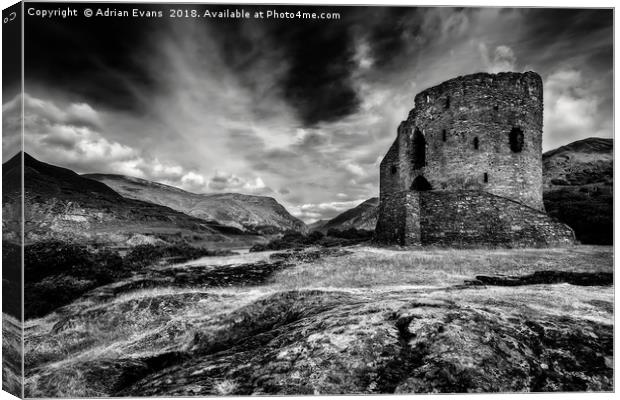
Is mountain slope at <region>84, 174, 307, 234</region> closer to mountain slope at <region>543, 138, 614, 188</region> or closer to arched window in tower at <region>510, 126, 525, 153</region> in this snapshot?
mountain slope at <region>543, 138, 614, 188</region>

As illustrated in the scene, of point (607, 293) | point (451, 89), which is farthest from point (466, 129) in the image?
point (607, 293)

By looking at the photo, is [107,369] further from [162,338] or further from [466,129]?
[466,129]

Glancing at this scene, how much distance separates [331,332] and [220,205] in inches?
194

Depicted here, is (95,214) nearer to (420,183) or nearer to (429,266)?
(429,266)

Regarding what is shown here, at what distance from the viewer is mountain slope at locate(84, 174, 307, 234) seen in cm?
752

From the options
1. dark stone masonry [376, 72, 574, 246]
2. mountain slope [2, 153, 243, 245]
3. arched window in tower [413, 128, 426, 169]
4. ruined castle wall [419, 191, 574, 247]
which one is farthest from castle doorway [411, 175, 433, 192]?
mountain slope [2, 153, 243, 245]

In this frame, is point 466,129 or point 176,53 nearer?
point 176,53

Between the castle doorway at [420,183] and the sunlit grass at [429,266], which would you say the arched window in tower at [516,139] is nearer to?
the castle doorway at [420,183]

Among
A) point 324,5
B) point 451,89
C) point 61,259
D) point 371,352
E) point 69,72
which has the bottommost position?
point 371,352

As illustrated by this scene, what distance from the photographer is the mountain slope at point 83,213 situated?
558 centimetres

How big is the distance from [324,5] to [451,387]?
5647 mm

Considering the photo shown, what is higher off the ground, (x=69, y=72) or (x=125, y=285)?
(x=69, y=72)

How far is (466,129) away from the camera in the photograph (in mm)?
14945

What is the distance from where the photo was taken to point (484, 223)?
11328 millimetres
